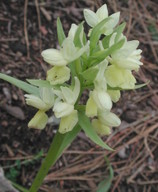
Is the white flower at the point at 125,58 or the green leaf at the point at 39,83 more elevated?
the white flower at the point at 125,58

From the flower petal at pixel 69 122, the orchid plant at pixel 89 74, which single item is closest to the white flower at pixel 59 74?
the orchid plant at pixel 89 74

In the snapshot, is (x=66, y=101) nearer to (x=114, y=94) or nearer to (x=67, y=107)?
(x=67, y=107)

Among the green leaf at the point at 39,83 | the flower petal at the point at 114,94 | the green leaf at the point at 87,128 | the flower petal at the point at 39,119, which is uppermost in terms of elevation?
the green leaf at the point at 39,83

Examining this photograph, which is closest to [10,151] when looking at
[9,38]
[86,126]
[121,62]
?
[9,38]

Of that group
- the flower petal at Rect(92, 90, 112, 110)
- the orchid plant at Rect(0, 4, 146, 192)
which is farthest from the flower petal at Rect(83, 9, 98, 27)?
the flower petal at Rect(92, 90, 112, 110)

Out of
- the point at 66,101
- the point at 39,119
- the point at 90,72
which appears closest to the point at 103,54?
the point at 90,72

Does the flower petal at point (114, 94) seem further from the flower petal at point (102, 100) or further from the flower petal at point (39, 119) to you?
the flower petal at point (39, 119)

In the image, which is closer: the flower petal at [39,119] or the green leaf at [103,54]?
the green leaf at [103,54]
